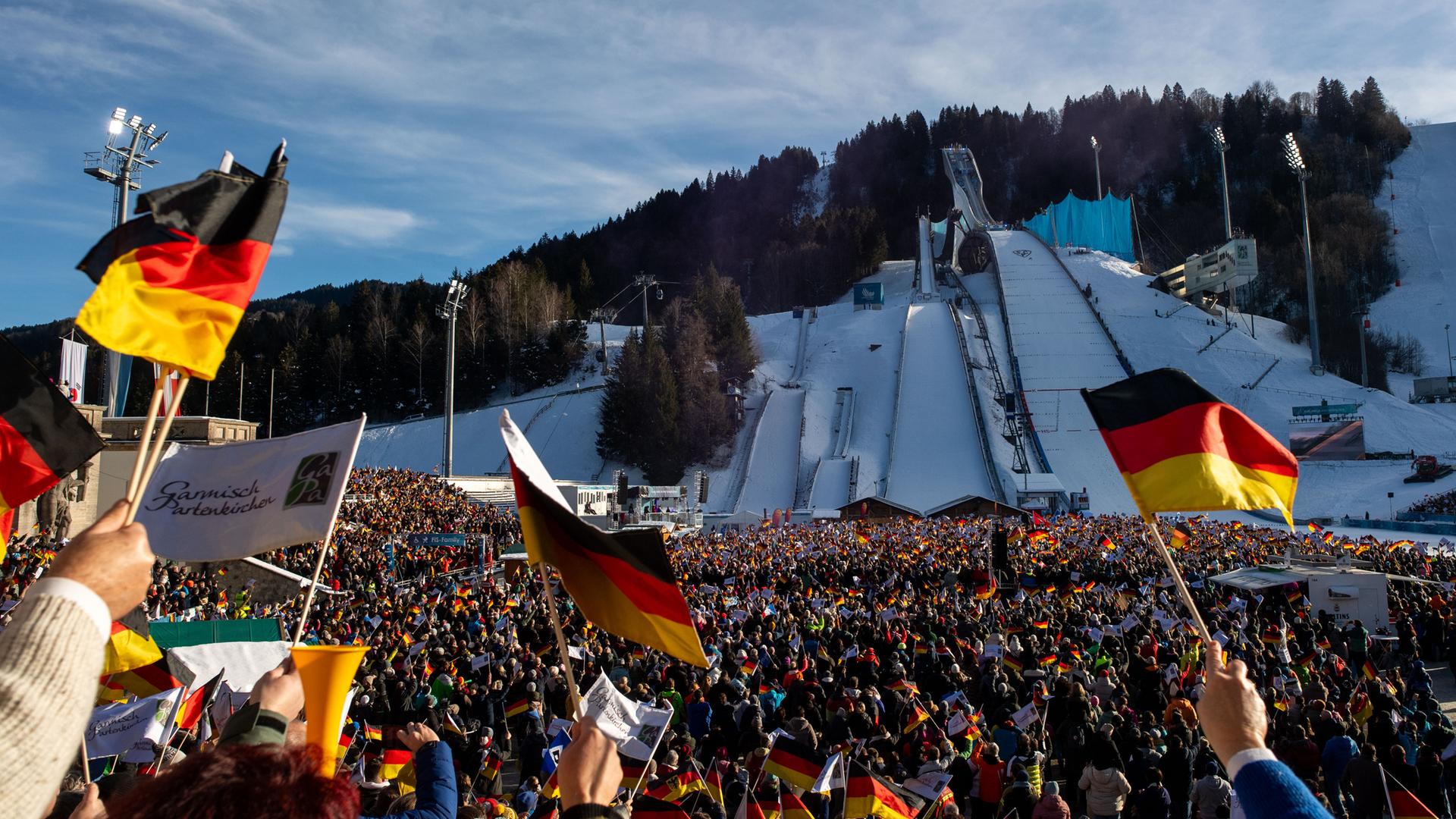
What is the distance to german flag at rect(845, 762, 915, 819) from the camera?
502cm

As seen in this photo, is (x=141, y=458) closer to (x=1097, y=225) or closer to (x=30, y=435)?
(x=30, y=435)

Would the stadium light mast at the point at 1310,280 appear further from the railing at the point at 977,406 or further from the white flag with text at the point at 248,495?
the white flag with text at the point at 248,495

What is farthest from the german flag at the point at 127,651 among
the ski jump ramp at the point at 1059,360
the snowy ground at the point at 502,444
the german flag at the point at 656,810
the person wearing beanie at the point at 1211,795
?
the snowy ground at the point at 502,444

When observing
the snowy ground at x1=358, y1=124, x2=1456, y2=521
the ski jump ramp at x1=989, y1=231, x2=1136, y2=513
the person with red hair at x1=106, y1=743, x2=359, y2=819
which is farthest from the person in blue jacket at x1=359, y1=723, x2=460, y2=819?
the snowy ground at x1=358, y1=124, x2=1456, y2=521

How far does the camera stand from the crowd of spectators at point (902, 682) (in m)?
5.77

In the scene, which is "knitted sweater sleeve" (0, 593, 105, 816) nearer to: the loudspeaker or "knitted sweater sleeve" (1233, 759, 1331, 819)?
"knitted sweater sleeve" (1233, 759, 1331, 819)

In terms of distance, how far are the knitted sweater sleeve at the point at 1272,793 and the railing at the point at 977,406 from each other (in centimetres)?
3490

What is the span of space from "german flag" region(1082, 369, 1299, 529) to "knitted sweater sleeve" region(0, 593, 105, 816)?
397 centimetres

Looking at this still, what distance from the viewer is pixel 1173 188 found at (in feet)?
294

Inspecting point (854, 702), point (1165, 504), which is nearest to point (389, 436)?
point (854, 702)

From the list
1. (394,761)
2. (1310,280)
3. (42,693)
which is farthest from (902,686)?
(1310,280)

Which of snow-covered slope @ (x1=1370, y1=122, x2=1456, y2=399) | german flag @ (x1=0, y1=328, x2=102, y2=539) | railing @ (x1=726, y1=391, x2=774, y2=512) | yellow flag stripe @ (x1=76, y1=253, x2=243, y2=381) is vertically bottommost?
railing @ (x1=726, y1=391, x2=774, y2=512)

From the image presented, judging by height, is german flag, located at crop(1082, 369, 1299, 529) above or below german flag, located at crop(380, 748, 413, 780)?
above

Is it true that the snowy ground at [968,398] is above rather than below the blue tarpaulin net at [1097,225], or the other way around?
below
